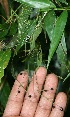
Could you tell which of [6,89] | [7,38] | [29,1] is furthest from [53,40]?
[6,89]

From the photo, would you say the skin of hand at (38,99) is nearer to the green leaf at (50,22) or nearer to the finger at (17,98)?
the finger at (17,98)

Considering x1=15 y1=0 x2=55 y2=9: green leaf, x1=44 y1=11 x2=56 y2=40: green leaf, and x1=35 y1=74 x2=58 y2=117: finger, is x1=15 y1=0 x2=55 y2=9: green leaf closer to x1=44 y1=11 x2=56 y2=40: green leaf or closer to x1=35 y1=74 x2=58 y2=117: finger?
x1=44 y1=11 x2=56 y2=40: green leaf

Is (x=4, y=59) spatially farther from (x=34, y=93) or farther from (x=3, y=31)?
(x=34, y=93)

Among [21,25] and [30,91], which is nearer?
[21,25]

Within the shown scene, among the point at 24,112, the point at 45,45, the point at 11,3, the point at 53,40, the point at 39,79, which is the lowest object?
the point at 24,112

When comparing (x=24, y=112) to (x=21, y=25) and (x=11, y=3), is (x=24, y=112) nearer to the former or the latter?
(x=21, y=25)

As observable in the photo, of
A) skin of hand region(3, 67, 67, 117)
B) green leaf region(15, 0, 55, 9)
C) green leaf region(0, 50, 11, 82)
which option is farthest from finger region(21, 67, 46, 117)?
green leaf region(15, 0, 55, 9)

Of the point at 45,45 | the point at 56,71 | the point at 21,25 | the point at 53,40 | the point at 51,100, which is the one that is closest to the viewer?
the point at 53,40
